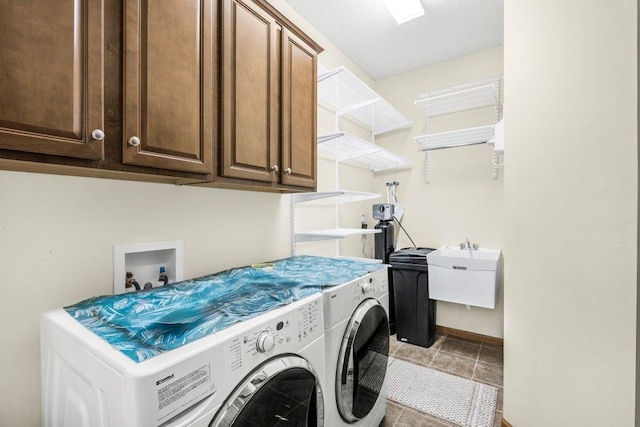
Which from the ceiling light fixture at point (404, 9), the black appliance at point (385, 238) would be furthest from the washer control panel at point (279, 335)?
the ceiling light fixture at point (404, 9)

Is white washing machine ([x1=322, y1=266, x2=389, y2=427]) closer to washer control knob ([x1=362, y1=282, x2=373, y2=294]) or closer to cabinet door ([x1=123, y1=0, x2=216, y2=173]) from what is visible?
washer control knob ([x1=362, y1=282, x2=373, y2=294])

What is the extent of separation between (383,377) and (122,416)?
55.4 inches

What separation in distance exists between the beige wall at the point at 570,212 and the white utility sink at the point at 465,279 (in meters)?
0.84

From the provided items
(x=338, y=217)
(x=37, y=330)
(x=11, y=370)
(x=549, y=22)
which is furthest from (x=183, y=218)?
(x=549, y=22)

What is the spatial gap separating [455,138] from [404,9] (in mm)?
1246

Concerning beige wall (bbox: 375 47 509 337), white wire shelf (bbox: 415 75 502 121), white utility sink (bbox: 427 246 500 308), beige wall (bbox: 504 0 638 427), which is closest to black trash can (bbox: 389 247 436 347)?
white utility sink (bbox: 427 246 500 308)

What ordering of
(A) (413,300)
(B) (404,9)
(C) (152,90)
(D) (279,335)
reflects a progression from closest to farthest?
(D) (279,335), (C) (152,90), (B) (404,9), (A) (413,300)

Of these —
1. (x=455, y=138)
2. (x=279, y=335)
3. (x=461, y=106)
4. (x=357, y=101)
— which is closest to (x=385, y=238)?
(x=455, y=138)

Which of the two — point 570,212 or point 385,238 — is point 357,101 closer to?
point 385,238

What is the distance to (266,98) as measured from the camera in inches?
58.1

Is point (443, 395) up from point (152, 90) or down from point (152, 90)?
down

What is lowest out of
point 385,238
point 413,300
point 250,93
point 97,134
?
point 413,300

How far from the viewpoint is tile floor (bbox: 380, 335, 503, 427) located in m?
1.71

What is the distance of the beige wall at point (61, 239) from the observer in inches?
37.4
